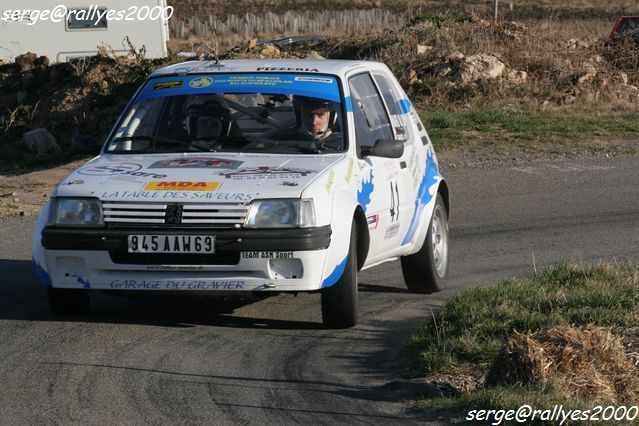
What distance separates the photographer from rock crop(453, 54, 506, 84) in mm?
20641

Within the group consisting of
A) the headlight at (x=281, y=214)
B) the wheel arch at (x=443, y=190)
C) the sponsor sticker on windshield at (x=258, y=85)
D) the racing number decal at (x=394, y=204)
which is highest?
the sponsor sticker on windshield at (x=258, y=85)

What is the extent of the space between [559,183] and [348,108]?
7.46 meters

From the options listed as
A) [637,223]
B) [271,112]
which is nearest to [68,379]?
[271,112]

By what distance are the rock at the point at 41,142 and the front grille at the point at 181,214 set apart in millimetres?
11940

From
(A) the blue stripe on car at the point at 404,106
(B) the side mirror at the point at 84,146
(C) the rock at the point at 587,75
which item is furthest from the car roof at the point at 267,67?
(C) the rock at the point at 587,75

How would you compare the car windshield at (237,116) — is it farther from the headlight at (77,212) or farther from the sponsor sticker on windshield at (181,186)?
the headlight at (77,212)

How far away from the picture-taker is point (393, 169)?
8.52 m

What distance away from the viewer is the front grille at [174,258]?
7.14 meters

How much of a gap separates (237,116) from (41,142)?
36.1 feet

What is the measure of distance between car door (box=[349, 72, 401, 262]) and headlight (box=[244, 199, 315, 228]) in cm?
67

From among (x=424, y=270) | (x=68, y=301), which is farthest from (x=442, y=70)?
(x=68, y=301)

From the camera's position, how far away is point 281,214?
23.5 ft

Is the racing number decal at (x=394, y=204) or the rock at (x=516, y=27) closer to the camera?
the racing number decal at (x=394, y=204)

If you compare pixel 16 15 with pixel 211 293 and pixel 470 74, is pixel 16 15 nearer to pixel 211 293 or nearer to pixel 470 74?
pixel 470 74
